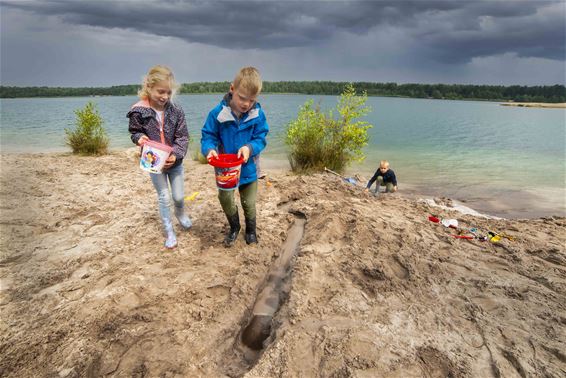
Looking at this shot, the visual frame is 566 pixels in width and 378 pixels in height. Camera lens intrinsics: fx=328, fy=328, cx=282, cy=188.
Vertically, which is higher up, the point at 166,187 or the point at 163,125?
the point at 163,125

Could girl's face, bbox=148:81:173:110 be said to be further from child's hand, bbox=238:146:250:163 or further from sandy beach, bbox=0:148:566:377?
sandy beach, bbox=0:148:566:377

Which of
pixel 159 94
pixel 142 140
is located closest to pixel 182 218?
pixel 142 140

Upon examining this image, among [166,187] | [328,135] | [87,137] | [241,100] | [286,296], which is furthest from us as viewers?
[87,137]

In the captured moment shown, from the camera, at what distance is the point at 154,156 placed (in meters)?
3.72

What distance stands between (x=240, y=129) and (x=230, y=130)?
12 centimetres

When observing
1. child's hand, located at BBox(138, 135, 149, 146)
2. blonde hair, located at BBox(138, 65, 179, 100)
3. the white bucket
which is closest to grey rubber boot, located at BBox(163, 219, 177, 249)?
the white bucket

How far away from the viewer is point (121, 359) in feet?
8.27

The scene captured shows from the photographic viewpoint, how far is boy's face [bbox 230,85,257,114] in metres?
3.50

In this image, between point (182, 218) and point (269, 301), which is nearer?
point (269, 301)

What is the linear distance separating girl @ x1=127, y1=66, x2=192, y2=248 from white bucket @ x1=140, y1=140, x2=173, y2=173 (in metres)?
0.08

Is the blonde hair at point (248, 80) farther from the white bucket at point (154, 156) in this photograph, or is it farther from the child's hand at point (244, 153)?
the white bucket at point (154, 156)

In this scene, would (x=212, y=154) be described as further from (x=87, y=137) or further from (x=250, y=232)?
(x=87, y=137)

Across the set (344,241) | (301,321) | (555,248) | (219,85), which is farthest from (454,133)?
(219,85)

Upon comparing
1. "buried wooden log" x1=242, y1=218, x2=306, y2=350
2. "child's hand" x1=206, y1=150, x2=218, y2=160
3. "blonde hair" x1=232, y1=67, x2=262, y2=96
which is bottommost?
"buried wooden log" x1=242, y1=218, x2=306, y2=350
